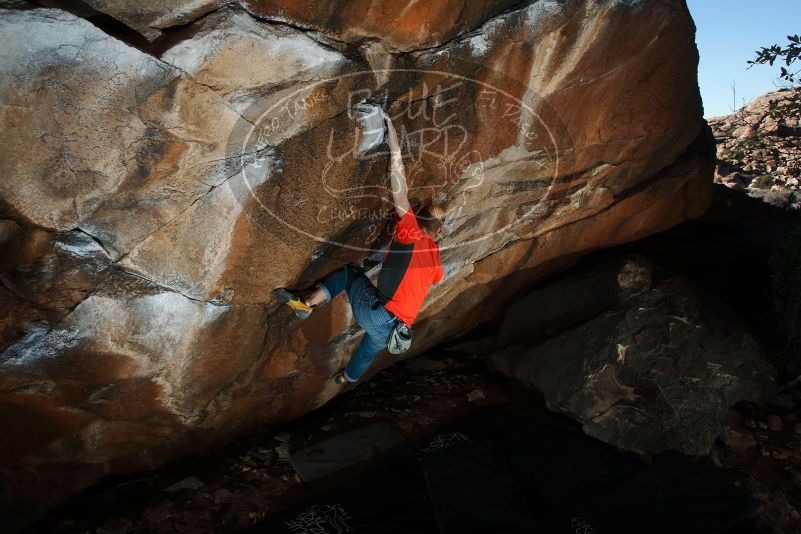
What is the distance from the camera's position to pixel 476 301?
194 inches

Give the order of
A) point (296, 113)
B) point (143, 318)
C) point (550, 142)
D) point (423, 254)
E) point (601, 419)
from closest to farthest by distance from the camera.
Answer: point (296, 113) → point (143, 318) → point (423, 254) → point (550, 142) → point (601, 419)

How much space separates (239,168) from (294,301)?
0.95m

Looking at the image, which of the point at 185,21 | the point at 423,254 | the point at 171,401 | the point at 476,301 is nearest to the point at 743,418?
the point at 476,301

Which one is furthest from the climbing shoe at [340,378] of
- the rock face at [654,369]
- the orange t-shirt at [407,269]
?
the rock face at [654,369]

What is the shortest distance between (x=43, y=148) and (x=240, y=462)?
2.65m

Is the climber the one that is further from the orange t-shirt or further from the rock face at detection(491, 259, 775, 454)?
the rock face at detection(491, 259, 775, 454)

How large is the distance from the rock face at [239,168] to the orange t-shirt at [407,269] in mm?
246

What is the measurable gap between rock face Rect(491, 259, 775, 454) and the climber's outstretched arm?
98.4 inches

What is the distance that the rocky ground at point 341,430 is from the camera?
3.32 m

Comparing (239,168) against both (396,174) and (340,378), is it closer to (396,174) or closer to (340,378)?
(396,174)

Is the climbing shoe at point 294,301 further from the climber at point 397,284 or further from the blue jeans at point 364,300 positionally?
the blue jeans at point 364,300

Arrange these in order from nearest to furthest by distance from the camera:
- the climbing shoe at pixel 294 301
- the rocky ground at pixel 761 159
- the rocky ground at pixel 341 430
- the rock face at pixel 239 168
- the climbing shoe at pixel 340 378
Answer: the rock face at pixel 239 168, the climbing shoe at pixel 294 301, the rocky ground at pixel 341 430, the climbing shoe at pixel 340 378, the rocky ground at pixel 761 159

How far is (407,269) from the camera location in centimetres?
326

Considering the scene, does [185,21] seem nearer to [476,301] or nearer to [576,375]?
[476,301]
